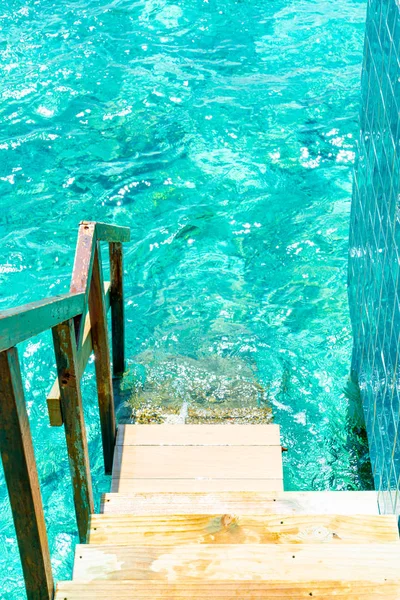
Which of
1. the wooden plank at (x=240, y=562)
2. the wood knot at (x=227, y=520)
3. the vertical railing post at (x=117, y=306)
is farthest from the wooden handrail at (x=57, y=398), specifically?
the wood knot at (x=227, y=520)

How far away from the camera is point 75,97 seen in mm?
9562

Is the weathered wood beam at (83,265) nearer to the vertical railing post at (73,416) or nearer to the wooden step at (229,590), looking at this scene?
the vertical railing post at (73,416)

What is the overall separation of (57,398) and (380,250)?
76.5 inches

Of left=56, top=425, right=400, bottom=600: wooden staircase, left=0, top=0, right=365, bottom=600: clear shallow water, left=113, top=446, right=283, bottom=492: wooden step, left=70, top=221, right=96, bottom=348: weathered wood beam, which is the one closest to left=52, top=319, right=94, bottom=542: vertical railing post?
left=56, top=425, right=400, bottom=600: wooden staircase

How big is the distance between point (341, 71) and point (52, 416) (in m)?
8.12

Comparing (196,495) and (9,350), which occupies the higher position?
(9,350)

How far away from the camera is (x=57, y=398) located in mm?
3121

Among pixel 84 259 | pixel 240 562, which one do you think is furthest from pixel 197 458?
pixel 240 562

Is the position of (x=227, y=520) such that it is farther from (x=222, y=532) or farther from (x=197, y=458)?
(x=197, y=458)

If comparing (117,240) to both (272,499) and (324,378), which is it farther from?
(324,378)

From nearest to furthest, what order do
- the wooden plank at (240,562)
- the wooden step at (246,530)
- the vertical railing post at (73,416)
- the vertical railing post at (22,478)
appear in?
the vertical railing post at (22,478), the wooden plank at (240,562), the vertical railing post at (73,416), the wooden step at (246,530)

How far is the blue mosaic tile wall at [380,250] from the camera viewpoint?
12.0 ft

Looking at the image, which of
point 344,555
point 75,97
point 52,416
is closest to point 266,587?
point 344,555

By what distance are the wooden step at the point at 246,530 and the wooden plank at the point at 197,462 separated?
98 cm
